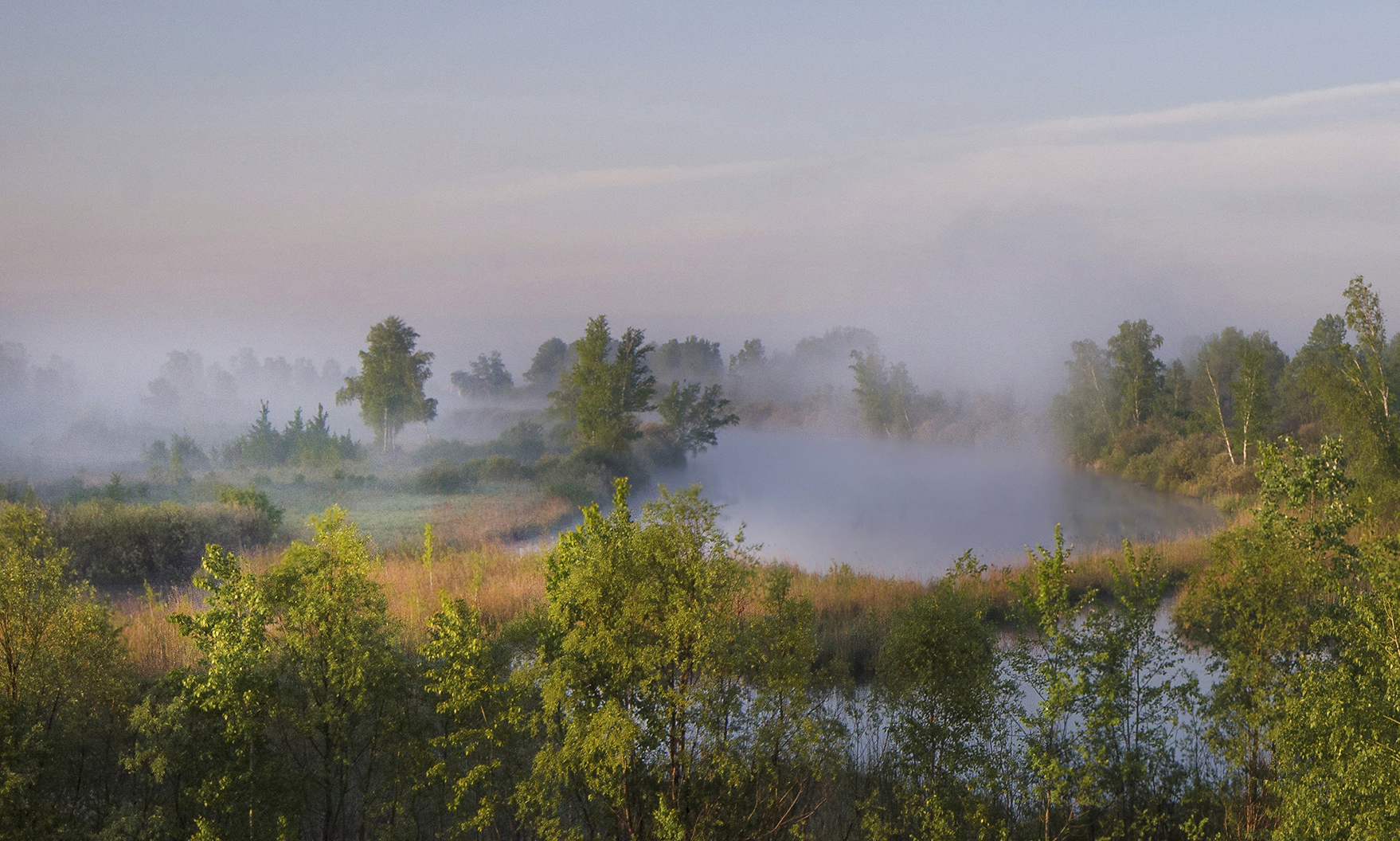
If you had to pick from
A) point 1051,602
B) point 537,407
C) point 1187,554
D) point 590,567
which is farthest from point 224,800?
point 537,407

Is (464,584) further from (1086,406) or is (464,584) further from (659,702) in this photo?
(1086,406)

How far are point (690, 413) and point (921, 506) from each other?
46.6 feet

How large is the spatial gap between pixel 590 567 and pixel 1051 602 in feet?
12.6

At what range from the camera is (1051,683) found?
245 inches

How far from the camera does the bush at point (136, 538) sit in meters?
16.7

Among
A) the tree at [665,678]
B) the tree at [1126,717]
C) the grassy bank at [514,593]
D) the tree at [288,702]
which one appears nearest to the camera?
the tree at [665,678]

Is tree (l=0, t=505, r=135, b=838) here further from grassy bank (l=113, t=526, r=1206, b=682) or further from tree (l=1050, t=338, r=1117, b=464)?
tree (l=1050, t=338, r=1117, b=464)

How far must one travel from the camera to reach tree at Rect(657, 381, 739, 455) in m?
48.2

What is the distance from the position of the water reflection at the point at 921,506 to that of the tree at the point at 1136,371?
408 centimetres

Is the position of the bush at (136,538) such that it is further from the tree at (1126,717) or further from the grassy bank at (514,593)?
the tree at (1126,717)

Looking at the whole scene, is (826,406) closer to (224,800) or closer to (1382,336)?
(1382,336)

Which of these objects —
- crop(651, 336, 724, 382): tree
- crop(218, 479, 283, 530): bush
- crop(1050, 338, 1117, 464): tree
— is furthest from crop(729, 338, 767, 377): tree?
crop(218, 479, 283, 530): bush

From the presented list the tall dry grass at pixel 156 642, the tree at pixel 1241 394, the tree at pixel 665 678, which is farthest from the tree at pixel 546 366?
the tree at pixel 665 678

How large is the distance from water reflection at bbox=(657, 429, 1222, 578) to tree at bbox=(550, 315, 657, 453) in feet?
A: 16.1
